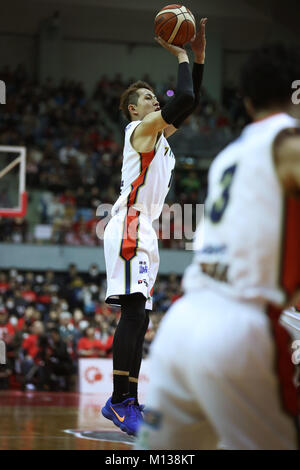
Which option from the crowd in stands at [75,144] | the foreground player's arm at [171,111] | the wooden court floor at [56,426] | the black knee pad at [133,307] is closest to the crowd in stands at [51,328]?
the crowd in stands at [75,144]

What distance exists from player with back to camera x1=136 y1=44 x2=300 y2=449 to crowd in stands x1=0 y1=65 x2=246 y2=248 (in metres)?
17.5

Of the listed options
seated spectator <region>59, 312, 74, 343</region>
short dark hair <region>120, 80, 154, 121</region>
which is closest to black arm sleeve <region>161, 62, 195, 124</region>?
short dark hair <region>120, 80, 154, 121</region>

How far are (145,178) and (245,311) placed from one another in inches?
109

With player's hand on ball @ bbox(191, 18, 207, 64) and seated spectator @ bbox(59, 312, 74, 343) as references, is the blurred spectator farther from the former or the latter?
player's hand on ball @ bbox(191, 18, 207, 64)

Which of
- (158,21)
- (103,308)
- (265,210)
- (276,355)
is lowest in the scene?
(103,308)

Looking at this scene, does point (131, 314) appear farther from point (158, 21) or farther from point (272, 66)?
point (272, 66)

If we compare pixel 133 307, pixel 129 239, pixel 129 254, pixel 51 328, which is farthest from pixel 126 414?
pixel 51 328

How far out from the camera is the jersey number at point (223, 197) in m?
2.71

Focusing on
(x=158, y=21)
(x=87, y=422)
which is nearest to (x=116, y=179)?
(x=87, y=422)

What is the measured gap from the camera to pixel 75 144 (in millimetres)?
23156

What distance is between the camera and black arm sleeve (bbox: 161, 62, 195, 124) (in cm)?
432

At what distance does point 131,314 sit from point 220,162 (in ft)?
8.05

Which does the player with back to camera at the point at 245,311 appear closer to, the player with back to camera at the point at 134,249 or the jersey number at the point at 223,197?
the jersey number at the point at 223,197
